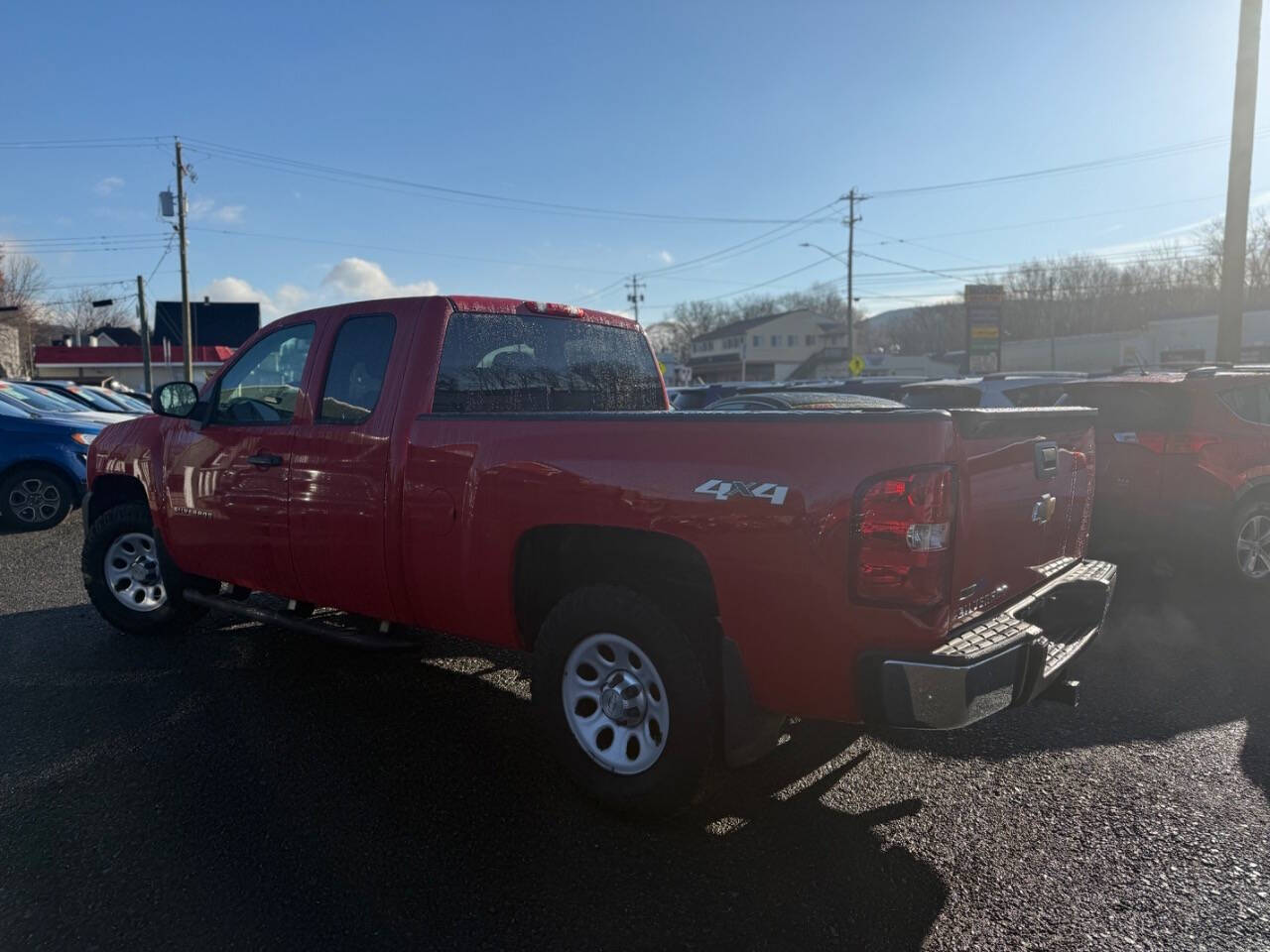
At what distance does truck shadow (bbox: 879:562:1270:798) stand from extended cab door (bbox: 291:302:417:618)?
258cm

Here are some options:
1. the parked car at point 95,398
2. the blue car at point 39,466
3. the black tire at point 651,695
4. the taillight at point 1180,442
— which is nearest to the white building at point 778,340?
the parked car at point 95,398

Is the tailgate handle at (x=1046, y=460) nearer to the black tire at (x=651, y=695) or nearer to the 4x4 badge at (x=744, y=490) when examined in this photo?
the 4x4 badge at (x=744, y=490)

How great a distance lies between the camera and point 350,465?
3928 mm

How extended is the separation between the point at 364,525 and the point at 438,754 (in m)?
1.08

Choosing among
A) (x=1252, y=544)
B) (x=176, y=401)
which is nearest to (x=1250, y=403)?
(x=1252, y=544)

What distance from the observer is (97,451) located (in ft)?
18.6

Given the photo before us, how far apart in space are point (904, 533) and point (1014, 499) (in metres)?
0.73

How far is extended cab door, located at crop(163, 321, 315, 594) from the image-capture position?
14.2 ft

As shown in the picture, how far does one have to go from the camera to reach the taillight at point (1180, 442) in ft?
20.4

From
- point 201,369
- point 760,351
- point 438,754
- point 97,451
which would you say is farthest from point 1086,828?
point 760,351

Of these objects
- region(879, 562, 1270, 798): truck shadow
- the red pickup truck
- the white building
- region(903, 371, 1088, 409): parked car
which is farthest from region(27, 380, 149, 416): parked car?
the white building

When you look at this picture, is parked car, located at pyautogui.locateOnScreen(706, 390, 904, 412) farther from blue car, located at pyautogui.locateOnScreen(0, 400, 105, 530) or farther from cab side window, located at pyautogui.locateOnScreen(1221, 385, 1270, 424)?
blue car, located at pyautogui.locateOnScreen(0, 400, 105, 530)

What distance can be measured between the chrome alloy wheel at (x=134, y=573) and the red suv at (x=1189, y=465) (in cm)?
660

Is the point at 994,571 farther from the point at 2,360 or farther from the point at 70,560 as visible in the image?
the point at 2,360
